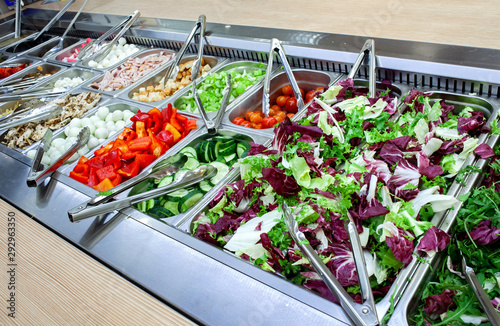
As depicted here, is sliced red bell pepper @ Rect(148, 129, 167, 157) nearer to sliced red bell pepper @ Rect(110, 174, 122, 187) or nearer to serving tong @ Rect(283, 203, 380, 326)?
sliced red bell pepper @ Rect(110, 174, 122, 187)

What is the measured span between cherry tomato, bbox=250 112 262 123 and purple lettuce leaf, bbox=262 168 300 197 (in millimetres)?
774

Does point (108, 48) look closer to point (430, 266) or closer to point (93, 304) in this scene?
point (93, 304)

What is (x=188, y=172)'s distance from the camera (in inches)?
66.2

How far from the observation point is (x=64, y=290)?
1.37 meters

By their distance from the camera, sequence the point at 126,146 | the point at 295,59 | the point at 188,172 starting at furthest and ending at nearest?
1. the point at 295,59
2. the point at 126,146
3. the point at 188,172

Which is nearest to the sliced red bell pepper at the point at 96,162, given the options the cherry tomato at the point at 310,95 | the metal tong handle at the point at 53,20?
the cherry tomato at the point at 310,95

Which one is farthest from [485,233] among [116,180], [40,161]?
[40,161]

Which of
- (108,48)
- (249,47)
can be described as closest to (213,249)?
(249,47)

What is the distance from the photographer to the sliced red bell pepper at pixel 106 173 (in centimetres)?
192

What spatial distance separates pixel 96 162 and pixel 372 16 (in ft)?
5.70

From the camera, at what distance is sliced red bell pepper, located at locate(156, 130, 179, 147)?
206 cm

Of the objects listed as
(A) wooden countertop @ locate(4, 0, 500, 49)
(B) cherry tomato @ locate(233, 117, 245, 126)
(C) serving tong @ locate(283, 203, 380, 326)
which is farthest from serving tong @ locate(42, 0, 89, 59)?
(C) serving tong @ locate(283, 203, 380, 326)

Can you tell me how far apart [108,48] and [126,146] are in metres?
1.40

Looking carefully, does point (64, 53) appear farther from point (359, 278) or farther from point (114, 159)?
point (359, 278)
